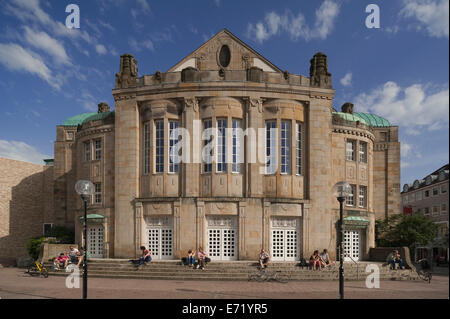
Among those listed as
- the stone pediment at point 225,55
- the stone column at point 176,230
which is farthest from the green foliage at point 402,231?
the stone column at point 176,230

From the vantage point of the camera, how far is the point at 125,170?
3158 cm

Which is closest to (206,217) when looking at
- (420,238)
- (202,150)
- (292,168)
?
(202,150)

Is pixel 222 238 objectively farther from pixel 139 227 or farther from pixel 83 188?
pixel 83 188

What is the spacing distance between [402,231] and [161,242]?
22.3 metres

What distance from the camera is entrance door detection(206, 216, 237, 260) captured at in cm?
2983

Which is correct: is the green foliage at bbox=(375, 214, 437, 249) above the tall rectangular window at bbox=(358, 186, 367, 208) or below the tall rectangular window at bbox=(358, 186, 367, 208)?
below

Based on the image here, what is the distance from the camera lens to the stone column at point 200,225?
2955 cm

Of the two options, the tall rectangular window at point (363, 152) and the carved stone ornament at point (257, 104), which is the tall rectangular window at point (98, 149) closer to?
the carved stone ornament at point (257, 104)

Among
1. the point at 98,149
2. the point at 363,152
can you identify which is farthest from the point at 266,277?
the point at 98,149

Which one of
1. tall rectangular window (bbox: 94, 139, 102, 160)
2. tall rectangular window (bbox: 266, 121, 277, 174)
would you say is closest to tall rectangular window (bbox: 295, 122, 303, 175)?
tall rectangular window (bbox: 266, 121, 277, 174)

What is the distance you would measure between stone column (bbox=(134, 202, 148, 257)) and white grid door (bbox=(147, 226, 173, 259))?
Answer: 1.75 feet

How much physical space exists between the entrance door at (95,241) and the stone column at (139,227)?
11.8ft

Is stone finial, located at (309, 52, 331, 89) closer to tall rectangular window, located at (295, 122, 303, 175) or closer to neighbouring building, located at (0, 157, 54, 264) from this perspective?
tall rectangular window, located at (295, 122, 303, 175)
